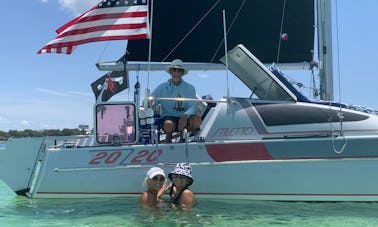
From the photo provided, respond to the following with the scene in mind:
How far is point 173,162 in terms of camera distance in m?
7.65

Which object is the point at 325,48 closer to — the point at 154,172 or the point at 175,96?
the point at 175,96

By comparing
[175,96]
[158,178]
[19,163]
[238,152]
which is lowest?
[158,178]

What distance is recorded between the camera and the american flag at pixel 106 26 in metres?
8.15

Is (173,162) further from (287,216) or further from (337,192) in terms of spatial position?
(337,192)

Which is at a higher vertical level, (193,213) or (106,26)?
(106,26)

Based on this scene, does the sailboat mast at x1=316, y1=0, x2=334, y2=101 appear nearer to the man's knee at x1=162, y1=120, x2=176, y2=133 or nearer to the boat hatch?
the boat hatch

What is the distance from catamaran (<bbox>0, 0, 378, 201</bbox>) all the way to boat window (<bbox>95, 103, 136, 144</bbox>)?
2cm

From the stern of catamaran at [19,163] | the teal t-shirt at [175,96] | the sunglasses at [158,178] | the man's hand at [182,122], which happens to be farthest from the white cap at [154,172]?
the stern of catamaran at [19,163]

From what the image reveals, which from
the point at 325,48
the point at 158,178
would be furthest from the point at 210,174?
the point at 325,48

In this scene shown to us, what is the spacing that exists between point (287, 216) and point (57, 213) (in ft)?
10.5

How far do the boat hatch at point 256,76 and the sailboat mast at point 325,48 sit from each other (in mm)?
1971

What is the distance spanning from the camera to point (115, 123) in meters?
7.95

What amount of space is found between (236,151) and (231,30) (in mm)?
4672

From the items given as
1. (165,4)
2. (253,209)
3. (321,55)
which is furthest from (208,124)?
(165,4)
